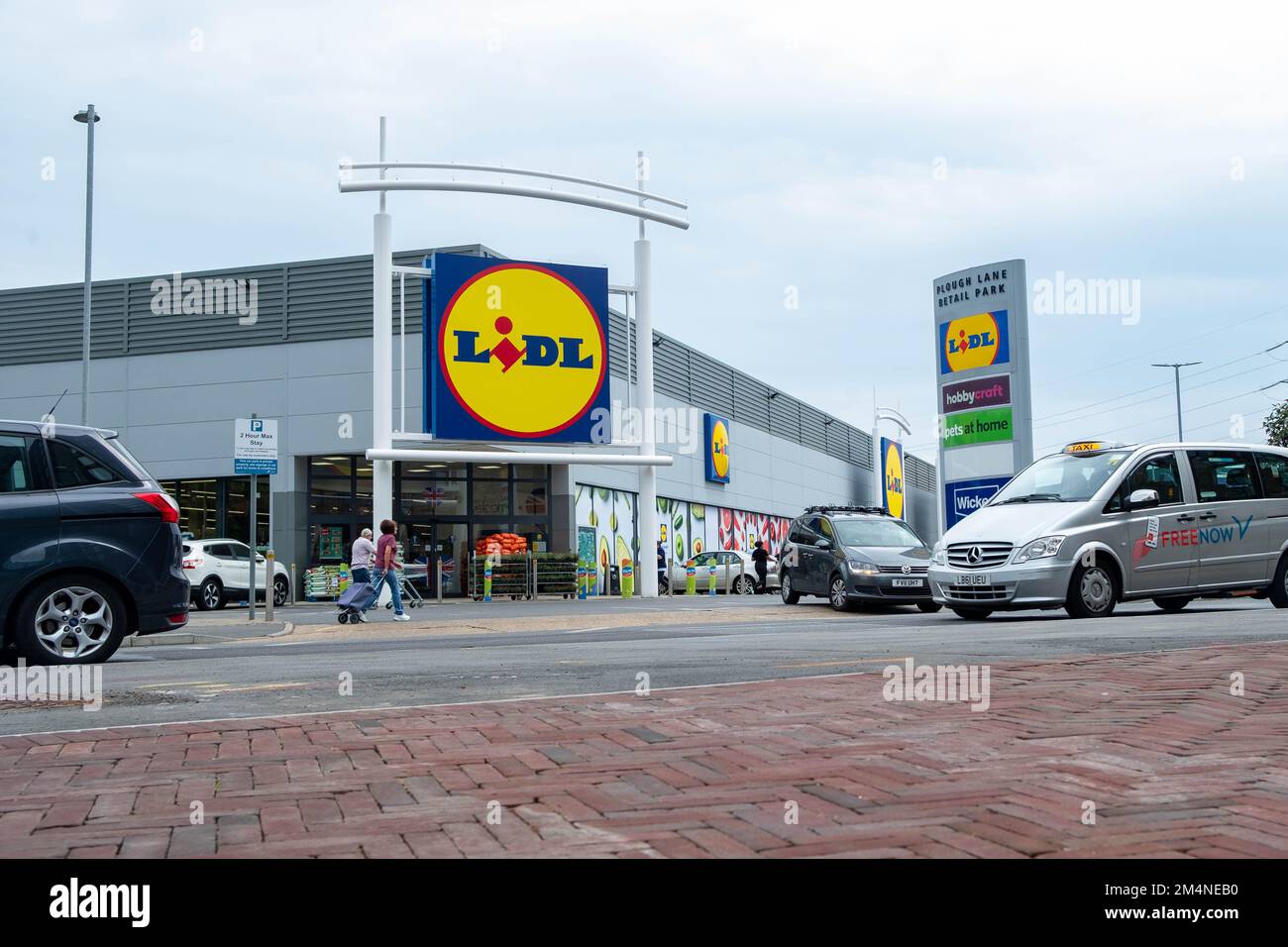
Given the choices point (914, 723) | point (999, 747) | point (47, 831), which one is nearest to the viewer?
point (47, 831)

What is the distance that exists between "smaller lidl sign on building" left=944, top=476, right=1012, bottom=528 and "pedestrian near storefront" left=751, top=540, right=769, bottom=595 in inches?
295

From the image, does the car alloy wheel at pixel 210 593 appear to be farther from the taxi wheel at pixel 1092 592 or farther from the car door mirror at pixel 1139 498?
the car door mirror at pixel 1139 498

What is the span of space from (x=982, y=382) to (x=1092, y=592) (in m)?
11.6

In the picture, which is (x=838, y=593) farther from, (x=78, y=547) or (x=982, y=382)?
(x=78, y=547)

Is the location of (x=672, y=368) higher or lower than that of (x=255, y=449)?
higher

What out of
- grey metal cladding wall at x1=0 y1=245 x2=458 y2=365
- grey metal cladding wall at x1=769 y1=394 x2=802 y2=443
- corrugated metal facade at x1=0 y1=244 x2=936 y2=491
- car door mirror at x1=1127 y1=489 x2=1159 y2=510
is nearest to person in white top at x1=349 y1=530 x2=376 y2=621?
car door mirror at x1=1127 y1=489 x2=1159 y2=510

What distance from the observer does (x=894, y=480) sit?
66.0 m

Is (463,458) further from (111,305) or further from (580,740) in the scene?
(580,740)

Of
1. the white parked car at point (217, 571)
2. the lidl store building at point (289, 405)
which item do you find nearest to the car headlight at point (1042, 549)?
the white parked car at point (217, 571)

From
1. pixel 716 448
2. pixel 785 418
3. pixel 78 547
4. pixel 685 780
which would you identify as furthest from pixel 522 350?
pixel 785 418

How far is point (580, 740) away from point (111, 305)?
33212 millimetres

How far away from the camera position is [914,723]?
5.34 m

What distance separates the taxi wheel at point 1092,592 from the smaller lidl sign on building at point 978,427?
34.6ft
